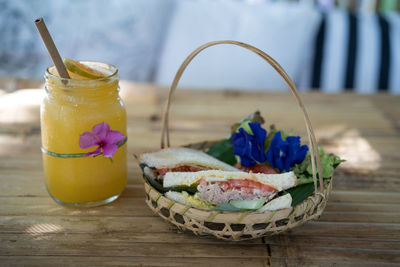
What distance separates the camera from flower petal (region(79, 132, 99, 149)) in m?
0.71

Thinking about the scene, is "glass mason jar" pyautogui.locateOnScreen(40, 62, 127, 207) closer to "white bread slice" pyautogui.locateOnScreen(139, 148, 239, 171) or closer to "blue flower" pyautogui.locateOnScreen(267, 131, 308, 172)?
"white bread slice" pyautogui.locateOnScreen(139, 148, 239, 171)

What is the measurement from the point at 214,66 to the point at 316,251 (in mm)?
1319

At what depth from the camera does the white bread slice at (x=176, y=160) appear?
2.49 feet

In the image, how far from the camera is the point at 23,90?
55.2 inches

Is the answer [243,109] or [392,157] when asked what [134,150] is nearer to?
[243,109]

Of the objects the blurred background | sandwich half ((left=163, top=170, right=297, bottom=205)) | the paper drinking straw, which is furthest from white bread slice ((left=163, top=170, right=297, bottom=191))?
the blurred background

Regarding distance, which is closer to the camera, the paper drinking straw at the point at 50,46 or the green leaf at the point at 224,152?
the paper drinking straw at the point at 50,46

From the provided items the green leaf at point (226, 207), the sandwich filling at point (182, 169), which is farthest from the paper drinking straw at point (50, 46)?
the green leaf at point (226, 207)

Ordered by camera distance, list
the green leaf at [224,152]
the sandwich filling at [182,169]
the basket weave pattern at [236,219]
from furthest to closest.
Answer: the green leaf at [224,152], the sandwich filling at [182,169], the basket weave pattern at [236,219]

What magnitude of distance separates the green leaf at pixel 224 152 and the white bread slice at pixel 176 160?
3.3 inches

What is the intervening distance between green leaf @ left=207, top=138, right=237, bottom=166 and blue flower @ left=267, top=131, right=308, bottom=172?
10 cm

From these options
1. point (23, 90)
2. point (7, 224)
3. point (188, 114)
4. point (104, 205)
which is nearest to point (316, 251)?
point (104, 205)

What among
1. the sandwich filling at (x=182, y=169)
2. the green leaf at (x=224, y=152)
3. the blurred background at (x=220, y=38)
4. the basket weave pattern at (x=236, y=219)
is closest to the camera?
the basket weave pattern at (x=236, y=219)

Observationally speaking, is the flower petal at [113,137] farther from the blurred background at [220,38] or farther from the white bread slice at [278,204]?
the blurred background at [220,38]
